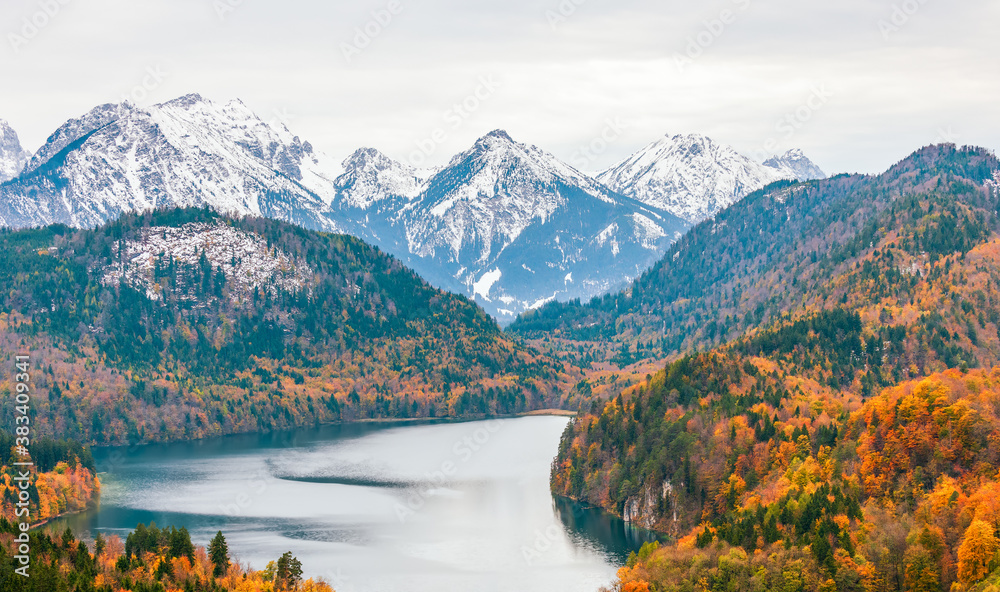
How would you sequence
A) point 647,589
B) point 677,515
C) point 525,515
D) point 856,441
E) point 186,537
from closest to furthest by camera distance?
point 647,589 → point 186,537 → point 856,441 → point 677,515 → point 525,515

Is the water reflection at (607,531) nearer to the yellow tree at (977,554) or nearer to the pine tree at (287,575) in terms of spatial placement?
the pine tree at (287,575)

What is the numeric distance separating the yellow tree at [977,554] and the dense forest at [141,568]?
76053 mm

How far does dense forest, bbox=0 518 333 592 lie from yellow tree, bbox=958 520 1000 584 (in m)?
76.1

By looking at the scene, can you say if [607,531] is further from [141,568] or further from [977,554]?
[141,568]

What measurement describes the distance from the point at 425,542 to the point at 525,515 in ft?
86.5

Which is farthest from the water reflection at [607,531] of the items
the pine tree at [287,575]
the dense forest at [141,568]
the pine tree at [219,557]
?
the pine tree at [219,557]

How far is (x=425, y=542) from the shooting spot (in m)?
175

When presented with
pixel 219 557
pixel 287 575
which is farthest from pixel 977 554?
pixel 219 557

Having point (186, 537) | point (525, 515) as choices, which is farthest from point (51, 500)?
point (525, 515)

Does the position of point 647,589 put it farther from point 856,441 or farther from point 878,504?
point 856,441

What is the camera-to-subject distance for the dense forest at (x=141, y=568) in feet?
385

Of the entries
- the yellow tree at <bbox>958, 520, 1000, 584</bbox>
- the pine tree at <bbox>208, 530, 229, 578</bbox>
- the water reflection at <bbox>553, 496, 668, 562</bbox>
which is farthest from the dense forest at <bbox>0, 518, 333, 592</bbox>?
the yellow tree at <bbox>958, 520, 1000, 584</bbox>

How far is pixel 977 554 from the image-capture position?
120 m

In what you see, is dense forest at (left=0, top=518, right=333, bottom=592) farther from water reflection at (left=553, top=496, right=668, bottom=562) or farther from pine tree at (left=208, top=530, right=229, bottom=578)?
water reflection at (left=553, top=496, right=668, bottom=562)
